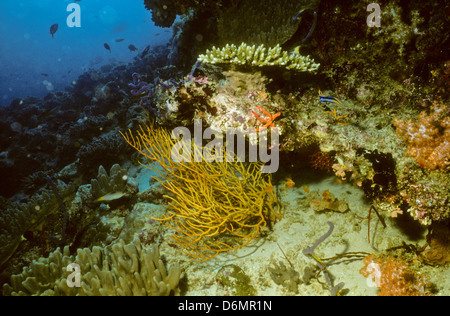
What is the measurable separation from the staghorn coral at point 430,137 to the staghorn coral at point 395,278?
3.83 ft

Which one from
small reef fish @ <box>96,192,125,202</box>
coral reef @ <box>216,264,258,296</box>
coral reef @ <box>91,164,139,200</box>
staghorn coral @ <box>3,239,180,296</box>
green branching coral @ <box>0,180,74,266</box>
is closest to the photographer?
staghorn coral @ <box>3,239,180,296</box>

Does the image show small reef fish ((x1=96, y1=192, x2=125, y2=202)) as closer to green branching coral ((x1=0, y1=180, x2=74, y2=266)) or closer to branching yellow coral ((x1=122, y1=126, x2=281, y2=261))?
green branching coral ((x1=0, y1=180, x2=74, y2=266))

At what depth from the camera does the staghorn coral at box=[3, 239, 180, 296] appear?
102 inches

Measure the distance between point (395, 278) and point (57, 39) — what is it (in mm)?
94250

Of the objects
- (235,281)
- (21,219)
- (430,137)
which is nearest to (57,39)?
(21,219)

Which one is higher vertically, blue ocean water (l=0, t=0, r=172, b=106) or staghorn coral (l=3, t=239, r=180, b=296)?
blue ocean water (l=0, t=0, r=172, b=106)

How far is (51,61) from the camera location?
179 feet

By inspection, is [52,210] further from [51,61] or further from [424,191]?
[51,61]

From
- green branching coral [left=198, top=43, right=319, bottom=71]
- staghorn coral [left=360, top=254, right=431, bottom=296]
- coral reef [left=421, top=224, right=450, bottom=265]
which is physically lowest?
staghorn coral [left=360, top=254, right=431, bottom=296]

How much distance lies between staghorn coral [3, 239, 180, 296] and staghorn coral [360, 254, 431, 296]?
7.39 ft

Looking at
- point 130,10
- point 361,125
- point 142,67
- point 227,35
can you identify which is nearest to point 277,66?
point 361,125

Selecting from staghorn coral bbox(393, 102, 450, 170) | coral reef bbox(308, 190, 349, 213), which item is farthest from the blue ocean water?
staghorn coral bbox(393, 102, 450, 170)

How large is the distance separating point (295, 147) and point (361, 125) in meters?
0.96

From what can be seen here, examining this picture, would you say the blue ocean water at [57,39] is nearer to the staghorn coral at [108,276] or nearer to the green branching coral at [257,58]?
the staghorn coral at [108,276]
